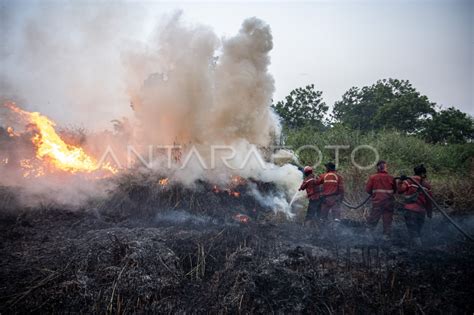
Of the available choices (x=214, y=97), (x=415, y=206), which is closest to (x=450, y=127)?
(x=415, y=206)

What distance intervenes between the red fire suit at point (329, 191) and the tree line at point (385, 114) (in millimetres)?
10940

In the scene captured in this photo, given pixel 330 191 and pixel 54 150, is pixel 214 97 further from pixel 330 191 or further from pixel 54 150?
pixel 54 150

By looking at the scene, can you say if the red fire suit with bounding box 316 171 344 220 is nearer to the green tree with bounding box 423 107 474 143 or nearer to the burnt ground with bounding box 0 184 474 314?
the burnt ground with bounding box 0 184 474 314

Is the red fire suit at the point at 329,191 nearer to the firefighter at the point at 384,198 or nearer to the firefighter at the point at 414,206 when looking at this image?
the firefighter at the point at 384,198

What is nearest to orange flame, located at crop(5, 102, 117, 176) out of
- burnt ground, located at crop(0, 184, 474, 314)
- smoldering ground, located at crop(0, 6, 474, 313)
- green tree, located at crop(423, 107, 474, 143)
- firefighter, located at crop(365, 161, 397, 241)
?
smoldering ground, located at crop(0, 6, 474, 313)

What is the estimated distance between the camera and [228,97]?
11.1 m

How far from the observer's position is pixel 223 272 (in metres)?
5.25

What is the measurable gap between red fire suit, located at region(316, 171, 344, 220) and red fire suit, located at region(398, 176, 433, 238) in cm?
170

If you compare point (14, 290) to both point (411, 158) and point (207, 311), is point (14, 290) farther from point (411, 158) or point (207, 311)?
point (411, 158)

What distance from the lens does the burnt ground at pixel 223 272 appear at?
439cm

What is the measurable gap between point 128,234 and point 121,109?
903cm

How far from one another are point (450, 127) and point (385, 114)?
4.61 meters

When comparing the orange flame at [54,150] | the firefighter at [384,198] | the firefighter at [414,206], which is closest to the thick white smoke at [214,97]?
the orange flame at [54,150]

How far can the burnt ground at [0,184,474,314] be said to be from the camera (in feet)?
14.4
